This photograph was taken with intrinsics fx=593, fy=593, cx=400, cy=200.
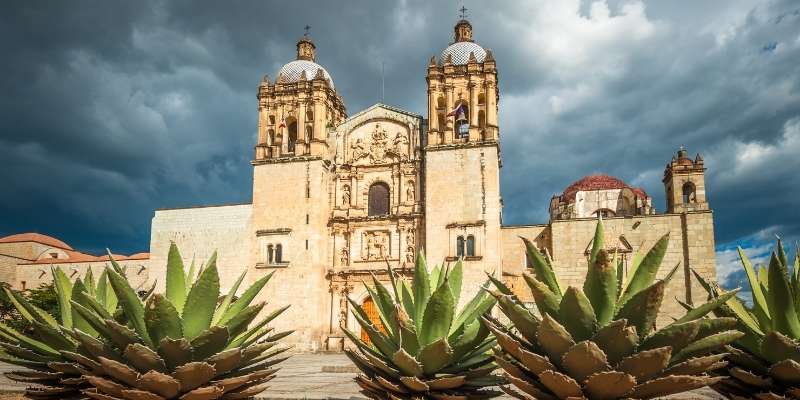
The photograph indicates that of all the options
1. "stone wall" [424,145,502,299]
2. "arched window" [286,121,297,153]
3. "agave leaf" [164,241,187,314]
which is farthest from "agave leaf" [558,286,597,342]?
"arched window" [286,121,297,153]

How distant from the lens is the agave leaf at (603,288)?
78.5 inches

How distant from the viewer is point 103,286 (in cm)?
296

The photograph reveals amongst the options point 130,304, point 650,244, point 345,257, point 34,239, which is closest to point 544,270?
point 130,304

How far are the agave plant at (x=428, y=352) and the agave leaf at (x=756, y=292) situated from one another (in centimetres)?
110

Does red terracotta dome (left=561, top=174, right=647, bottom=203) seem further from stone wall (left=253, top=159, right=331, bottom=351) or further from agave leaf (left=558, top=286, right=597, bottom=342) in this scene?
agave leaf (left=558, top=286, right=597, bottom=342)

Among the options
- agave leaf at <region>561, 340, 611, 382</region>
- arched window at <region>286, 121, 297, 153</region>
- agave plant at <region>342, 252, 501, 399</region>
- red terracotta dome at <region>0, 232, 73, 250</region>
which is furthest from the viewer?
red terracotta dome at <region>0, 232, 73, 250</region>

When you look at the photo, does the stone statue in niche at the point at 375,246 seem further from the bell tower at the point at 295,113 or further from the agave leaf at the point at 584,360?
the agave leaf at the point at 584,360

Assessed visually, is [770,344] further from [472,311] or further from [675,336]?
[472,311]

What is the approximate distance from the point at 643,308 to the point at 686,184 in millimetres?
22536

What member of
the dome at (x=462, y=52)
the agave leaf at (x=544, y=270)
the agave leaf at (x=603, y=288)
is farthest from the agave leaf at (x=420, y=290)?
the dome at (x=462, y=52)

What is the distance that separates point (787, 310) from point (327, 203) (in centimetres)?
2141

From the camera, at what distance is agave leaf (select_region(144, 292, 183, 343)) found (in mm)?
2094

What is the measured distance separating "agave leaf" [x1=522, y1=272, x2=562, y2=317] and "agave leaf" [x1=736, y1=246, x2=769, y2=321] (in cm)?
102

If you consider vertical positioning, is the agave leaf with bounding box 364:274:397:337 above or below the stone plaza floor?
above
